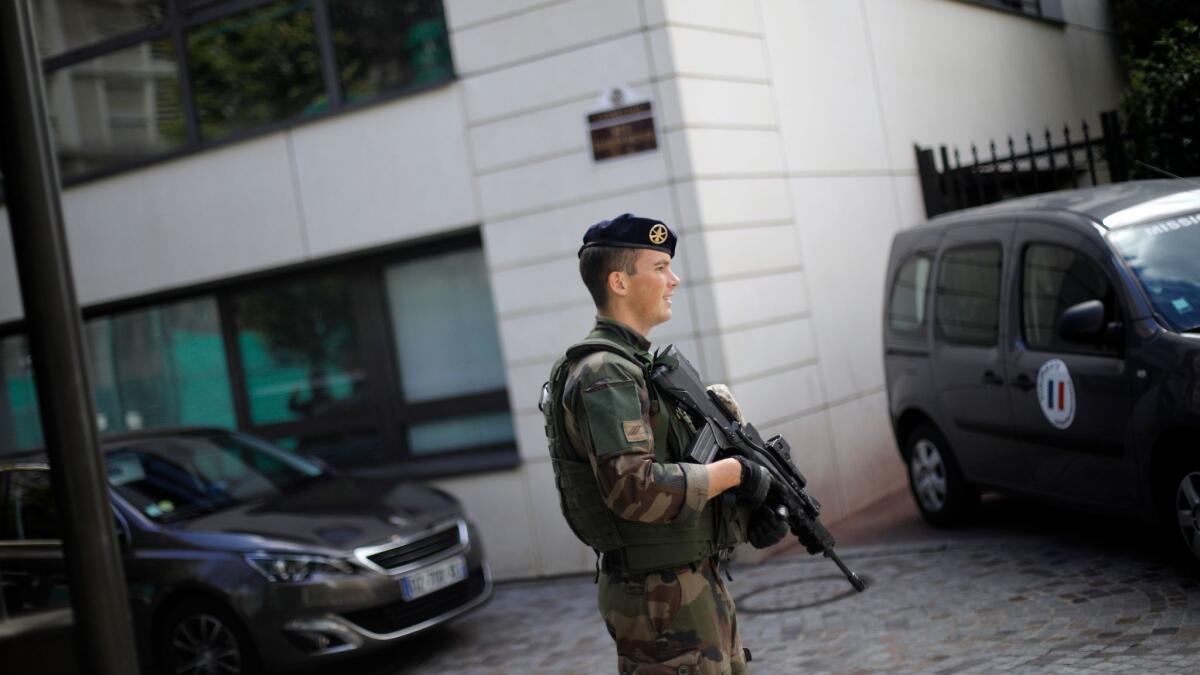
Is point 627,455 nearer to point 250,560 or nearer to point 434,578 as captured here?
point 250,560

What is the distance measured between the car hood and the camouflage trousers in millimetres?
3871

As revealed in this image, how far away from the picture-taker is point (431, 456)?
33.1 feet

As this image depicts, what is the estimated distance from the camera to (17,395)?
1213 cm

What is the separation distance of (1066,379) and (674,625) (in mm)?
3867

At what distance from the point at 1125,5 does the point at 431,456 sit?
28.2 ft

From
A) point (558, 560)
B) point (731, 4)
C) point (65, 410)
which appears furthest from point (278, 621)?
point (731, 4)

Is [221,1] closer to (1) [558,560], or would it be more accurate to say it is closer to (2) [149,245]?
(2) [149,245]

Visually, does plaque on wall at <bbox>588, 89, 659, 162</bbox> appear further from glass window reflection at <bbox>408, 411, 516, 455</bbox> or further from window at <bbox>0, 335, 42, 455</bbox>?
window at <bbox>0, 335, 42, 455</bbox>

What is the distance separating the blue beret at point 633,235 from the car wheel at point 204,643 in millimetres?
Answer: 4303

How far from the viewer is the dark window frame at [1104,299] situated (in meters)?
6.16

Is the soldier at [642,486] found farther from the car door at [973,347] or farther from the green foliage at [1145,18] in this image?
the green foliage at [1145,18]

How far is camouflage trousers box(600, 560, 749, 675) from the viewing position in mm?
3350

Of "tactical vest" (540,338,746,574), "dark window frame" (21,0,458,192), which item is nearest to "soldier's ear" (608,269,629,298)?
"tactical vest" (540,338,746,574)

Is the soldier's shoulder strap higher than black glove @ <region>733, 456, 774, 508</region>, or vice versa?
the soldier's shoulder strap
